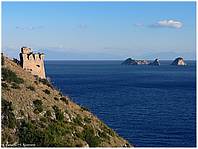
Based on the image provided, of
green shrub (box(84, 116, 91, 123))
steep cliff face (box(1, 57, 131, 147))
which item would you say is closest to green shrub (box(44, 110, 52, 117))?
steep cliff face (box(1, 57, 131, 147))

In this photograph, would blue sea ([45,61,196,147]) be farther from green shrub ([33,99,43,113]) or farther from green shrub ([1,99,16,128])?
green shrub ([1,99,16,128])

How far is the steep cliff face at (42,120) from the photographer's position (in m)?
20.3

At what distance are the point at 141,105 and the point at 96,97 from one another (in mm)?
10662

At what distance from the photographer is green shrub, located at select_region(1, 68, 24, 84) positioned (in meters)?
26.1

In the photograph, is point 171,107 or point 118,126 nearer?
point 118,126

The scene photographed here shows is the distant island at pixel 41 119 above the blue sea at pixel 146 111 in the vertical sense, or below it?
above

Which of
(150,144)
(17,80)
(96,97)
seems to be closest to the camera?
(17,80)

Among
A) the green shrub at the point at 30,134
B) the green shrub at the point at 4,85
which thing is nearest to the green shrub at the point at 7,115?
the green shrub at the point at 30,134

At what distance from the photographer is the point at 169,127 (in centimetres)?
4875

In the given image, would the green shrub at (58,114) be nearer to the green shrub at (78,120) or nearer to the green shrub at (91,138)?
the green shrub at (78,120)

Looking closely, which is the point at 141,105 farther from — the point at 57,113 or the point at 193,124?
the point at 57,113

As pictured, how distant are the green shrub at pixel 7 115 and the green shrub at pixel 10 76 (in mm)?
3496

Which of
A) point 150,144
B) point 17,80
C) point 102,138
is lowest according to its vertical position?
point 150,144

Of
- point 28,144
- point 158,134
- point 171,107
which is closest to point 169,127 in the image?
point 158,134
